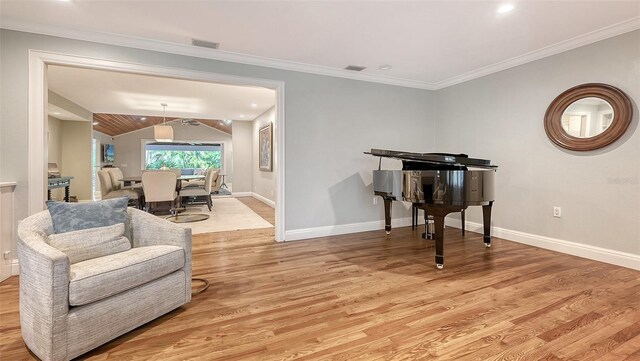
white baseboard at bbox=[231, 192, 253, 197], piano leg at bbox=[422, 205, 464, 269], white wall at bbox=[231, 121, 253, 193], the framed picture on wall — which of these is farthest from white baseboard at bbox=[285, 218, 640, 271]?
white wall at bbox=[231, 121, 253, 193]

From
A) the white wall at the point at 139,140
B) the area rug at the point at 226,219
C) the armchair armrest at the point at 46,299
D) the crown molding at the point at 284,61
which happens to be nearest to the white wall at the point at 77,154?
the area rug at the point at 226,219

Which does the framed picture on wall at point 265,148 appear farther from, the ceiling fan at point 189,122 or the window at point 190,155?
the window at point 190,155

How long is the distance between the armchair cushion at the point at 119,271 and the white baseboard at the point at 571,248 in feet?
13.3

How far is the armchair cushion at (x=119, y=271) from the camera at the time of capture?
155 centimetres

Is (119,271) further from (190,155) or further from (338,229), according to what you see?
(190,155)

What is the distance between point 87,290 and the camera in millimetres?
1558

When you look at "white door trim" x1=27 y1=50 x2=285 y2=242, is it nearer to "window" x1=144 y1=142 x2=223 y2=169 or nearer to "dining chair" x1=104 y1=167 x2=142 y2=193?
"dining chair" x1=104 y1=167 x2=142 y2=193

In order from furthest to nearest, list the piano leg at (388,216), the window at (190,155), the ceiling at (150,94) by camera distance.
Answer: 1. the window at (190,155)
2. the ceiling at (150,94)
3. the piano leg at (388,216)

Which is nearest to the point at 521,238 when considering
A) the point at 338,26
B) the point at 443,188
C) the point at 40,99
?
the point at 443,188

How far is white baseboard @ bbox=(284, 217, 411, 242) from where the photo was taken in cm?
406

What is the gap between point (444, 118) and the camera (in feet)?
16.1

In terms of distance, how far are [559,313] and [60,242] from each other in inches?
132

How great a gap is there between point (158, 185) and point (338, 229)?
3.35 m

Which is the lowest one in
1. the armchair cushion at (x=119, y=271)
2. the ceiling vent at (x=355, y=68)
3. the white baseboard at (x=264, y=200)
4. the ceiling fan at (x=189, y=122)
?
the white baseboard at (x=264, y=200)
